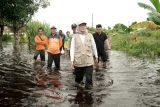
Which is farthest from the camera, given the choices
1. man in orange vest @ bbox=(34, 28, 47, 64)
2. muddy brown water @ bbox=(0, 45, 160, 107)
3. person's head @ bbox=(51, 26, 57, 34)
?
man in orange vest @ bbox=(34, 28, 47, 64)

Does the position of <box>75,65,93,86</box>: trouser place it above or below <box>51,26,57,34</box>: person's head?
below

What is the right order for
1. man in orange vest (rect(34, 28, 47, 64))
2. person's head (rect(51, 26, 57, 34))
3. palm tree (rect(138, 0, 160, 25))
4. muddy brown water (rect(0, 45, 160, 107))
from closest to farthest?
1. muddy brown water (rect(0, 45, 160, 107))
2. person's head (rect(51, 26, 57, 34))
3. man in orange vest (rect(34, 28, 47, 64))
4. palm tree (rect(138, 0, 160, 25))

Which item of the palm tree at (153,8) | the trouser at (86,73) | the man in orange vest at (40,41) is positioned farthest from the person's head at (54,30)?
the palm tree at (153,8)

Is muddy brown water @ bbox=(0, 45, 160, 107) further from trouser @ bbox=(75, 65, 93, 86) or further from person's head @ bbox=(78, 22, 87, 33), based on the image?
person's head @ bbox=(78, 22, 87, 33)

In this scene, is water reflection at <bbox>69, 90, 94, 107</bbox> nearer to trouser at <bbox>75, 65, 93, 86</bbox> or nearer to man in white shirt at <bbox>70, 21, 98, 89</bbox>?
trouser at <bbox>75, 65, 93, 86</bbox>

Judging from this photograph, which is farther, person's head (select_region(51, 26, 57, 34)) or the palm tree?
the palm tree

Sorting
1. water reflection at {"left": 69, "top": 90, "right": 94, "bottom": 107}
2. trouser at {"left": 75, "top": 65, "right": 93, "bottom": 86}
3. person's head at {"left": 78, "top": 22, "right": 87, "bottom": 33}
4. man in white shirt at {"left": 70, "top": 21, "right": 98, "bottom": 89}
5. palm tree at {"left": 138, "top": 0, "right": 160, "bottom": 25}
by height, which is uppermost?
palm tree at {"left": 138, "top": 0, "right": 160, "bottom": 25}

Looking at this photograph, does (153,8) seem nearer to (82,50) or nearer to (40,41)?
(40,41)

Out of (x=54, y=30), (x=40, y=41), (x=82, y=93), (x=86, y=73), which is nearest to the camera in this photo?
(x=82, y=93)

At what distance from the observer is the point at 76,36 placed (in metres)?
8.96

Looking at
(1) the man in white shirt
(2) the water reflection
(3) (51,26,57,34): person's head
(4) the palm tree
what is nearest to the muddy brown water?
(2) the water reflection

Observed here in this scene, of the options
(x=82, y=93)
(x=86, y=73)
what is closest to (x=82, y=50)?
(x=86, y=73)

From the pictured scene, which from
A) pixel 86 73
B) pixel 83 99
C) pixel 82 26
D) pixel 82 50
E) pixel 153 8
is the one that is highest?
pixel 153 8

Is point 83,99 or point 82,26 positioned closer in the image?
point 83,99
